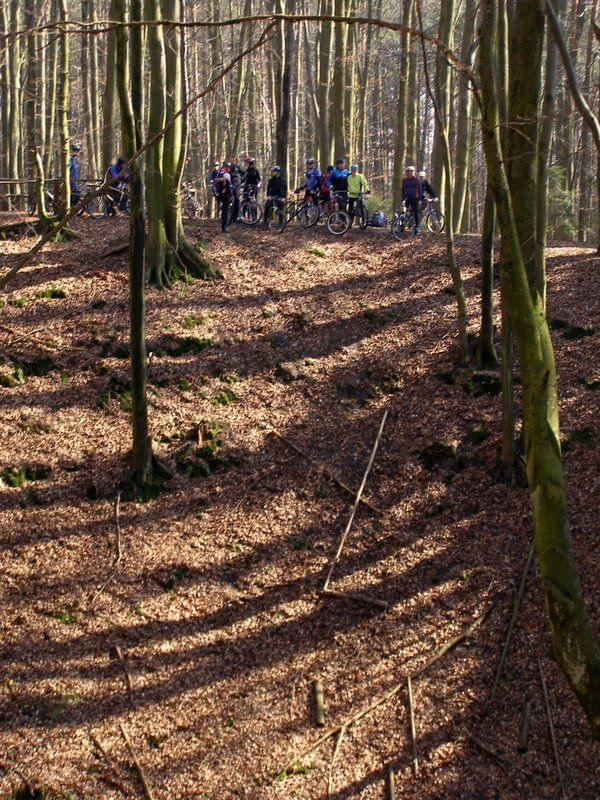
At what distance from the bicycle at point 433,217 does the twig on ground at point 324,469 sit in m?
9.51

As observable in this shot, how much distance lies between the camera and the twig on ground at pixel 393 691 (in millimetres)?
6848

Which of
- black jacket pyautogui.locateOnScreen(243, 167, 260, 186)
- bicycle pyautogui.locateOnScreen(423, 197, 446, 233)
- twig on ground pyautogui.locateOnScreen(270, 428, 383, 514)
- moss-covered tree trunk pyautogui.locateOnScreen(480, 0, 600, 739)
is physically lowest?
twig on ground pyautogui.locateOnScreen(270, 428, 383, 514)

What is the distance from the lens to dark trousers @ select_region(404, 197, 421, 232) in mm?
17172

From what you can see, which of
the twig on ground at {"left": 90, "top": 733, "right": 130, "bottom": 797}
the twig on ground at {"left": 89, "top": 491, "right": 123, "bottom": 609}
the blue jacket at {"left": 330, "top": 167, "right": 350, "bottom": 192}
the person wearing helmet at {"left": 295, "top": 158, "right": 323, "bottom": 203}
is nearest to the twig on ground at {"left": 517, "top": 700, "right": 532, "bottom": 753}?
the twig on ground at {"left": 90, "top": 733, "right": 130, "bottom": 797}

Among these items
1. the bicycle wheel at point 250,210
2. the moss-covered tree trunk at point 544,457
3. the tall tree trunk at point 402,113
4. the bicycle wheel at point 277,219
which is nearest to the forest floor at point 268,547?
the moss-covered tree trunk at point 544,457

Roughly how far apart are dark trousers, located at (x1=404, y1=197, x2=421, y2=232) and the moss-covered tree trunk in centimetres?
1276

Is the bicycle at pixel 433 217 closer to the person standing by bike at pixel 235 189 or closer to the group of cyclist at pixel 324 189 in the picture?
the group of cyclist at pixel 324 189

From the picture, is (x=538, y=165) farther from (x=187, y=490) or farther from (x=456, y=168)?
(x=456, y=168)

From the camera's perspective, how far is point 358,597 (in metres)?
8.23

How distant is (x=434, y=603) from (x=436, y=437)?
264 centimetres

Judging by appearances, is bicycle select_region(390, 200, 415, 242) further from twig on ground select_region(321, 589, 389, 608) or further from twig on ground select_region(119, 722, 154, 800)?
twig on ground select_region(119, 722, 154, 800)

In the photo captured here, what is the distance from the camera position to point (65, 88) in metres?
12.6

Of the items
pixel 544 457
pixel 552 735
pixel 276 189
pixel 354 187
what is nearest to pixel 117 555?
pixel 552 735

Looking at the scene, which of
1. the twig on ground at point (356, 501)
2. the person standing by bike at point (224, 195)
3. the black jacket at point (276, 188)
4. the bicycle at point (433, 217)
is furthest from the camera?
the bicycle at point (433, 217)
